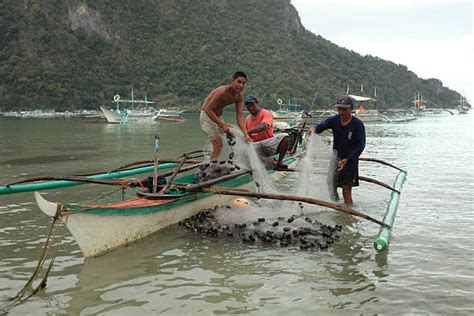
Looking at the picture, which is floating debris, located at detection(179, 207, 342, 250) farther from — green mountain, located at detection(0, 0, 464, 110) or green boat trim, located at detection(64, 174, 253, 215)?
green mountain, located at detection(0, 0, 464, 110)

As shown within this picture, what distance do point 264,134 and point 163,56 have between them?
105516 mm

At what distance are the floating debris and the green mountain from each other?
87.0 m

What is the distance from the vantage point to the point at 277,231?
20.4ft

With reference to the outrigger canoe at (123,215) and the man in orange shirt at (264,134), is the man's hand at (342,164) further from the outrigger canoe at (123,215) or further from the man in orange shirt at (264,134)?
the outrigger canoe at (123,215)

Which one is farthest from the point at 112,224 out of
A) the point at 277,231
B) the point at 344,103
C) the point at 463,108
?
the point at 463,108

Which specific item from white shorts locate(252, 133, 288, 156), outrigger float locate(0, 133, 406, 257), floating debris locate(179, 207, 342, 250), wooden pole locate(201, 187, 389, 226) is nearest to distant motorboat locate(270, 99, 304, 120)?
white shorts locate(252, 133, 288, 156)

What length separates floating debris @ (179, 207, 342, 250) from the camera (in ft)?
19.9

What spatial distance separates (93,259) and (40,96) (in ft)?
313

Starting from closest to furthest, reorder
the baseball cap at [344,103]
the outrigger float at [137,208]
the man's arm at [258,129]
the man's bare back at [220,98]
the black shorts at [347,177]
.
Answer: the outrigger float at [137,208] < the baseball cap at [344,103] < the black shorts at [347,177] < the man's bare back at [220,98] < the man's arm at [258,129]

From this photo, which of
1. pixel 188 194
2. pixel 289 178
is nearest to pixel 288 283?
pixel 188 194

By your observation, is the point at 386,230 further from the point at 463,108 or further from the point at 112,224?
the point at 463,108

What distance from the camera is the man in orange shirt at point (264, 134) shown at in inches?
334

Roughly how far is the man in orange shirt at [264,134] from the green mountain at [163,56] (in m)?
84.8

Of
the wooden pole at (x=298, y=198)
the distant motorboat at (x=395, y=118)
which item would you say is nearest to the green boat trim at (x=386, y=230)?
the wooden pole at (x=298, y=198)
